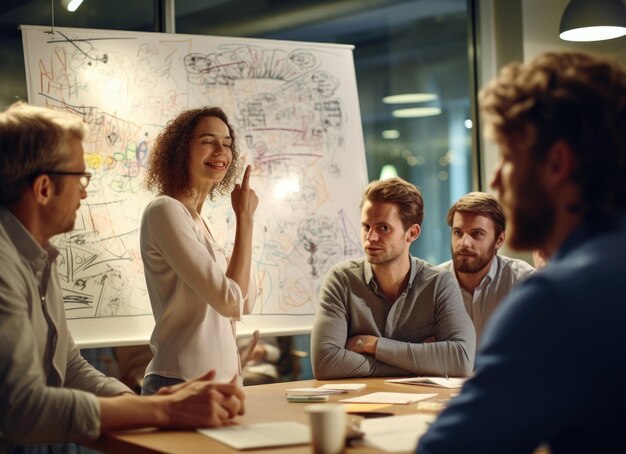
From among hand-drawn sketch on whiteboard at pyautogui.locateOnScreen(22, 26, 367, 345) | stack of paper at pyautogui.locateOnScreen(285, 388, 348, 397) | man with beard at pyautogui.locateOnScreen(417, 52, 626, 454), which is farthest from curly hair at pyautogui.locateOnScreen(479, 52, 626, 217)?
hand-drawn sketch on whiteboard at pyautogui.locateOnScreen(22, 26, 367, 345)

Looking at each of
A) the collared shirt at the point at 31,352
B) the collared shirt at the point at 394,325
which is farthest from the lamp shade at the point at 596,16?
the collared shirt at the point at 31,352

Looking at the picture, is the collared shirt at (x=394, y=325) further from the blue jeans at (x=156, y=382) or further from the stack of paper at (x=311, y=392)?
the blue jeans at (x=156, y=382)

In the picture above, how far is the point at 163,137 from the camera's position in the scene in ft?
9.65

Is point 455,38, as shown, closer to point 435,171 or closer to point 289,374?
point 435,171

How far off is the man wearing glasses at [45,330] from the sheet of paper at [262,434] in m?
0.06

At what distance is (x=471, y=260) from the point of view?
10.5 feet

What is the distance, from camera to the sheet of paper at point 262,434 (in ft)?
5.41

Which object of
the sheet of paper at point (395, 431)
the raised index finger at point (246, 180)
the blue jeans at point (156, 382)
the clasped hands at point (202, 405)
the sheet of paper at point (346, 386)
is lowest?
the sheet of paper at point (346, 386)

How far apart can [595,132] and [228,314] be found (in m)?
1.47

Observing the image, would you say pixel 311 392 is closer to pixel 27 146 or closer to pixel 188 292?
pixel 188 292

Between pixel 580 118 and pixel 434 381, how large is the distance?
55.2 inches

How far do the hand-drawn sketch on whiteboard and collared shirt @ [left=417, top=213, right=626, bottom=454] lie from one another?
2.44 m

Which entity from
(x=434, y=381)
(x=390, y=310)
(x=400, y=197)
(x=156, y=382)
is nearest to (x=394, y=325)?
(x=390, y=310)

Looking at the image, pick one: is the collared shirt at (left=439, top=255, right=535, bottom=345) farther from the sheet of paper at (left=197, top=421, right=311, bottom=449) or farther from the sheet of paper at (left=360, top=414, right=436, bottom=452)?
the sheet of paper at (left=197, top=421, right=311, bottom=449)
